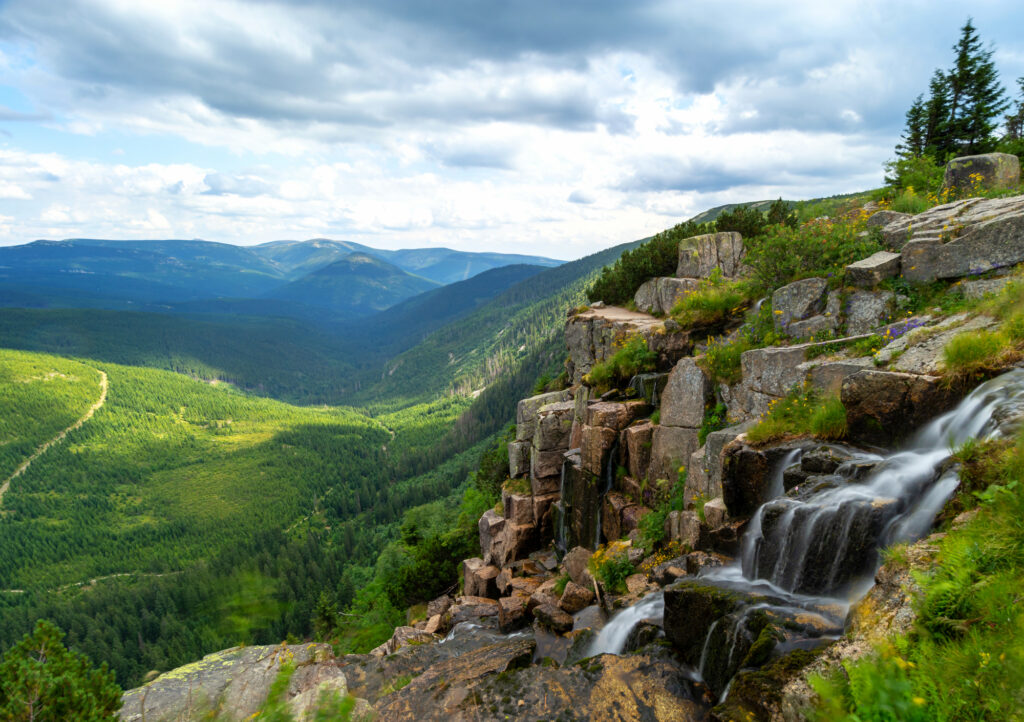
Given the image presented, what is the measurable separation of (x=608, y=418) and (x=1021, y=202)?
41.5 feet

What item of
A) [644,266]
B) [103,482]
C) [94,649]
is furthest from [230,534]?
[644,266]

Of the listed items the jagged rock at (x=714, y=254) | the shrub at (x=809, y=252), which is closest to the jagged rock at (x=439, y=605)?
the shrub at (x=809, y=252)

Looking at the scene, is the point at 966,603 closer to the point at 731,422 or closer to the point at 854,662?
the point at 854,662

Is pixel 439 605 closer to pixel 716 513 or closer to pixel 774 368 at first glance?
pixel 716 513

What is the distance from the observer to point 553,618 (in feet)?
45.2

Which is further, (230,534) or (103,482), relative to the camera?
(103,482)

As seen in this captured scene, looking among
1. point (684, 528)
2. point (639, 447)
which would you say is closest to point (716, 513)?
point (684, 528)

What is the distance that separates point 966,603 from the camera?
4605mm

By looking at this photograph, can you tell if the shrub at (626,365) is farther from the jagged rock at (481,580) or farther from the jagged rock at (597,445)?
the jagged rock at (481,580)

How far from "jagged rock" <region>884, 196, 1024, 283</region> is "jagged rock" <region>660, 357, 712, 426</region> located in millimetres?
5977

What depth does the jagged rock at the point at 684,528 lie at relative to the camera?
39.1ft

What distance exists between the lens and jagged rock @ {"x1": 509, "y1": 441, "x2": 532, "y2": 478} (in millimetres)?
27766

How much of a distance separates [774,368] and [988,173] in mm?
11709

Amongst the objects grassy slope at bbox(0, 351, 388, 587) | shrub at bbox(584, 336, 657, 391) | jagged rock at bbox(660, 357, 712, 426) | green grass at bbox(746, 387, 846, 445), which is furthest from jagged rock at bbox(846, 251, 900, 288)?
grassy slope at bbox(0, 351, 388, 587)
